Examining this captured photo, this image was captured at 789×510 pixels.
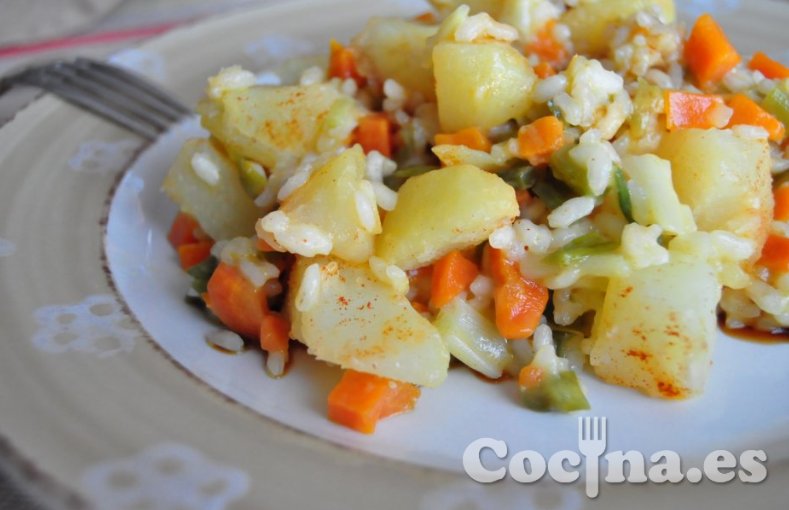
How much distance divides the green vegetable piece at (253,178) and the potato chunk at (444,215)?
51 centimetres

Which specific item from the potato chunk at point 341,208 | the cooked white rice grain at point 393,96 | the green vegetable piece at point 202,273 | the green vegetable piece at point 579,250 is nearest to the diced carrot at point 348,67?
the cooked white rice grain at point 393,96

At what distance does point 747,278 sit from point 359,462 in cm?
123

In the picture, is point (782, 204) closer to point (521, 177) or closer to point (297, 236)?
point (521, 177)

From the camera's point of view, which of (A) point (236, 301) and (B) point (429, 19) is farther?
(B) point (429, 19)

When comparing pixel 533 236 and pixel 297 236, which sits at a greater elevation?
pixel 297 236

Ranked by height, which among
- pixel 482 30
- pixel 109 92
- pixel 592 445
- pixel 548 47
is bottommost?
pixel 592 445

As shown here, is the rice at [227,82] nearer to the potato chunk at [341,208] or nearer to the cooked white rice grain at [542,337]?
the potato chunk at [341,208]

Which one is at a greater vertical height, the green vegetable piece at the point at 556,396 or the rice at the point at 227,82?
the rice at the point at 227,82

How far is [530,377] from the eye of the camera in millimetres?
2244

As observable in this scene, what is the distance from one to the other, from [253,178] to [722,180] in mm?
1326

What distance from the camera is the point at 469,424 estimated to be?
2156 mm

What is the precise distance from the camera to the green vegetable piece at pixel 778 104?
8.66ft

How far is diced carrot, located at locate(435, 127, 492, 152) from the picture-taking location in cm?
251

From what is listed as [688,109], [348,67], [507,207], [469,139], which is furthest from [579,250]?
[348,67]
